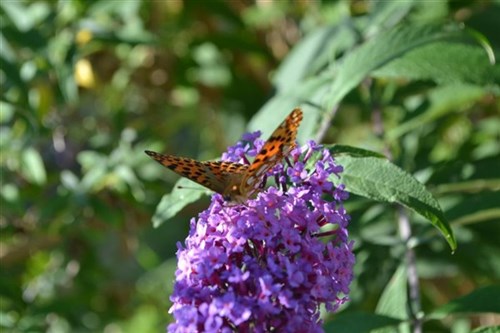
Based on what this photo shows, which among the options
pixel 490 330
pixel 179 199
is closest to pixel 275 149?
pixel 179 199

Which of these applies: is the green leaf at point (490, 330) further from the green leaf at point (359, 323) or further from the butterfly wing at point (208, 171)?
the butterfly wing at point (208, 171)

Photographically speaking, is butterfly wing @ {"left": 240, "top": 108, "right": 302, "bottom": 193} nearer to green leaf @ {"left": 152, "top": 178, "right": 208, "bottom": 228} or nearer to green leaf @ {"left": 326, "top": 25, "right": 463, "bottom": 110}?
green leaf @ {"left": 152, "top": 178, "right": 208, "bottom": 228}

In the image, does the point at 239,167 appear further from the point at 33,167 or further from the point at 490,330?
the point at 33,167

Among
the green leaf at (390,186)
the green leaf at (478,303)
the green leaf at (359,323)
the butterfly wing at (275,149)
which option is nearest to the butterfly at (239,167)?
the butterfly wing at (275,149)

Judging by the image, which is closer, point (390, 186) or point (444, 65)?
point (390, 186)

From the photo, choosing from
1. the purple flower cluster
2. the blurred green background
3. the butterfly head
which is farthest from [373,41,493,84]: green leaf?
the butterfly head

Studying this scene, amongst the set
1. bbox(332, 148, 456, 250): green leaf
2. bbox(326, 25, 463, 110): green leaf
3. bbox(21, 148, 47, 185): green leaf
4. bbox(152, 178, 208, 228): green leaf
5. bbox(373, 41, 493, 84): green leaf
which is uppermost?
bbox(21, 148, 47, 185): green leaf
